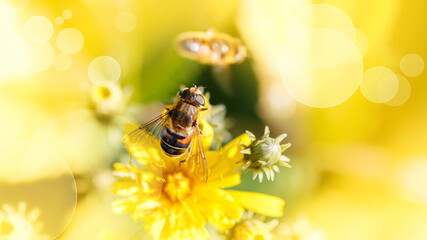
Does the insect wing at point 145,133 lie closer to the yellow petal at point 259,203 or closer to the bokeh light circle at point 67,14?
the yellow petal at point 259,203

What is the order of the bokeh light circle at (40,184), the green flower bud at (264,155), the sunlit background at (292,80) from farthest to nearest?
the sunlit background at (292,80)
the bokeh light circle at (40,184)
the green flower bud at (264,155)

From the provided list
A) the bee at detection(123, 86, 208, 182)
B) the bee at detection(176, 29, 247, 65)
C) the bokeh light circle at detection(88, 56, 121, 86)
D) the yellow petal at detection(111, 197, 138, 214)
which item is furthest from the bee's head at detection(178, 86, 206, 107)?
the bokeh light circle at detection(88, 56, 121, 86)

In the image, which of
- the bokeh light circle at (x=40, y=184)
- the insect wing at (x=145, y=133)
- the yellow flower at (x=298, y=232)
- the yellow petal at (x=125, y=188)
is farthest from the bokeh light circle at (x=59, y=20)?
the yellow flower at (x=298, y=232)

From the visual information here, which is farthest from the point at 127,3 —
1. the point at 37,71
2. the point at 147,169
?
the point at 147,169

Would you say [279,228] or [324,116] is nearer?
[279,228]

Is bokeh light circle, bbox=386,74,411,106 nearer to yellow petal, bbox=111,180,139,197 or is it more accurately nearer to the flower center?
the flower center

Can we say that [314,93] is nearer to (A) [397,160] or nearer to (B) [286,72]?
(B) [286,72]
